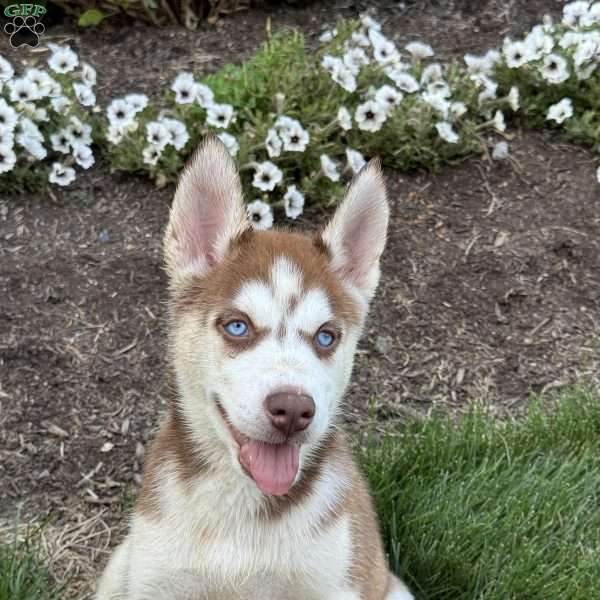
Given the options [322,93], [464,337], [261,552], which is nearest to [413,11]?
[322,93]

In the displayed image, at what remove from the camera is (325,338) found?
10.5 feet

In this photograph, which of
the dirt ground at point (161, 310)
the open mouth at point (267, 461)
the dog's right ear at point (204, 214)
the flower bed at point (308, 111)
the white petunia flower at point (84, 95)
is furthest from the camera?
the white petunia flower at point (84, 95)

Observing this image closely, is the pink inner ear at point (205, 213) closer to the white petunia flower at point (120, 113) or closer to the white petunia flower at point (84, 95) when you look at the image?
the white petunia flower at point (120, 113)

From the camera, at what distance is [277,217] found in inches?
222

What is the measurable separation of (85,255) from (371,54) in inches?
95.8

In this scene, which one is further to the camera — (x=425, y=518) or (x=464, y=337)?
(x=464, y=337)

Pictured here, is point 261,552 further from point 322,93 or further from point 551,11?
point 551,11

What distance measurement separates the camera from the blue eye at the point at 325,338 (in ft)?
10.5

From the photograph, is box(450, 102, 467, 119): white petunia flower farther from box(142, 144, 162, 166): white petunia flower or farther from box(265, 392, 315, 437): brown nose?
box(265, 392, 315, 437): brown nose

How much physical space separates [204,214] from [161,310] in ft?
5.91

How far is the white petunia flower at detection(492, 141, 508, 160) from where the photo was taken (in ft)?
20.2

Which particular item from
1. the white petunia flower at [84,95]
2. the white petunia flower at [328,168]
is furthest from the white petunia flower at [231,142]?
the white petunia flower at [84,95]

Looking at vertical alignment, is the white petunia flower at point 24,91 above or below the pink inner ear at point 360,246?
below

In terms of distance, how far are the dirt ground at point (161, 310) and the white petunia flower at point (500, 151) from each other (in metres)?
0.05
